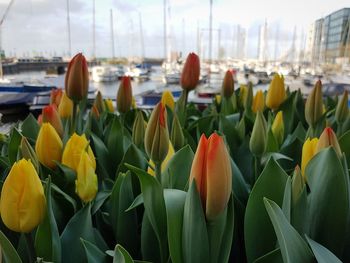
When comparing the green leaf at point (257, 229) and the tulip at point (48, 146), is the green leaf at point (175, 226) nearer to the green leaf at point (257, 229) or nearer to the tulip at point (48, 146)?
the green leaf at point (257, 229)

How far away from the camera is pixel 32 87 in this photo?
18016mm

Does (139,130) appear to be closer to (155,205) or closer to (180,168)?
(180,168)

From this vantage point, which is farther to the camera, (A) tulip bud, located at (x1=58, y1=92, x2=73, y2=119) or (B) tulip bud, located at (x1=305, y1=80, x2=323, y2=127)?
(A) tulip bud, located at (x1=58, y1=92, x2=73, y2=119)

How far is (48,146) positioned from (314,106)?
98cm

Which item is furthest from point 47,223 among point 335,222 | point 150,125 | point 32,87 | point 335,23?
point 335,23

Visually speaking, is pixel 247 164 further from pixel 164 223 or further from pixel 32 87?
pixel 32 87

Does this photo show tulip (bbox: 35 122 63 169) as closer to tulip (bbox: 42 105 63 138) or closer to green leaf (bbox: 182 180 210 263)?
tulip (bbox: 42 105 63 138)

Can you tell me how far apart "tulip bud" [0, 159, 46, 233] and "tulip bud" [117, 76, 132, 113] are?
3.27ft

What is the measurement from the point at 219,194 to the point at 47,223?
1.20 feet

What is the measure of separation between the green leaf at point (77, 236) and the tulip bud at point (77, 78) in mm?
655

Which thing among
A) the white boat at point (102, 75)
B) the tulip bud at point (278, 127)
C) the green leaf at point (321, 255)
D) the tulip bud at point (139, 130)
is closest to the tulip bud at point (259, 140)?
the tulip bud at point (278, 127)

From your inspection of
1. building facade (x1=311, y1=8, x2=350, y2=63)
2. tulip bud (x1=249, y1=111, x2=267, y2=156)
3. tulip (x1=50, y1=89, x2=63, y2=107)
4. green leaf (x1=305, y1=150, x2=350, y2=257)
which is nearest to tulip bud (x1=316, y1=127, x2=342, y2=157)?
green leaf (x1=305, y1=150, x2=350, y2=257)

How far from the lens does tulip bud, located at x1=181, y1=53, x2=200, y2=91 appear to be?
5.93ft

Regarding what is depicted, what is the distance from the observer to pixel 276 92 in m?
1.82
